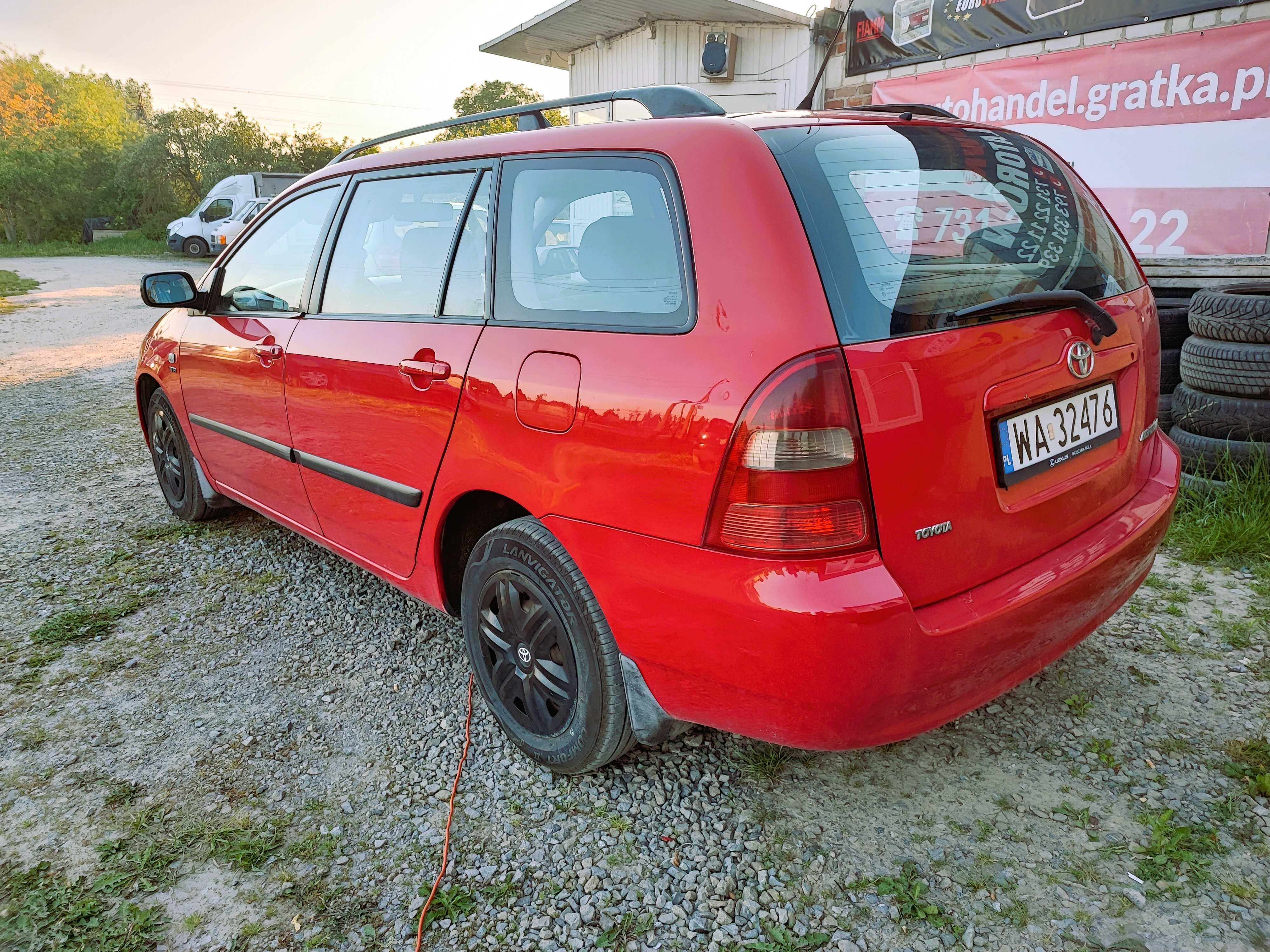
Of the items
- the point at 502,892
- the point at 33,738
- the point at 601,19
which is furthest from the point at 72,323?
the point at 502,892

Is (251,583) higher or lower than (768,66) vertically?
lower

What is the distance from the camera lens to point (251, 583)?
3.75 metres

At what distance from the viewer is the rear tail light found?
1666 millimetres

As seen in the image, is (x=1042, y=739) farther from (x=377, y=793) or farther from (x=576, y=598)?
(x=377, y=793)

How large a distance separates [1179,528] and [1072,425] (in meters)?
2.25

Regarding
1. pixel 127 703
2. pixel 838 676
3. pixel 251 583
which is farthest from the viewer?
pixel 251 583

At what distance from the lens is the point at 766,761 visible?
7.93ft

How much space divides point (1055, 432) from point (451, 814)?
72.0 inches

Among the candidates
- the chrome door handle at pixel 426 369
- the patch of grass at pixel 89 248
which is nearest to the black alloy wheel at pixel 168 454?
the chrome door handle at pixel 426 369

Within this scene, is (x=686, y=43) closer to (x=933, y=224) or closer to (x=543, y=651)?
(x=933, y=224)

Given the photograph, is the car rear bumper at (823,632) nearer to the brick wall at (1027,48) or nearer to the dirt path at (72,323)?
the brick wall at (1027,48)

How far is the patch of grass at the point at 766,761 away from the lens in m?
2.38

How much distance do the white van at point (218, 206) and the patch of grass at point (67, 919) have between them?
2319 centimetres

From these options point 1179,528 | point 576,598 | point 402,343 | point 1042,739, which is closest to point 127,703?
point 402,343
